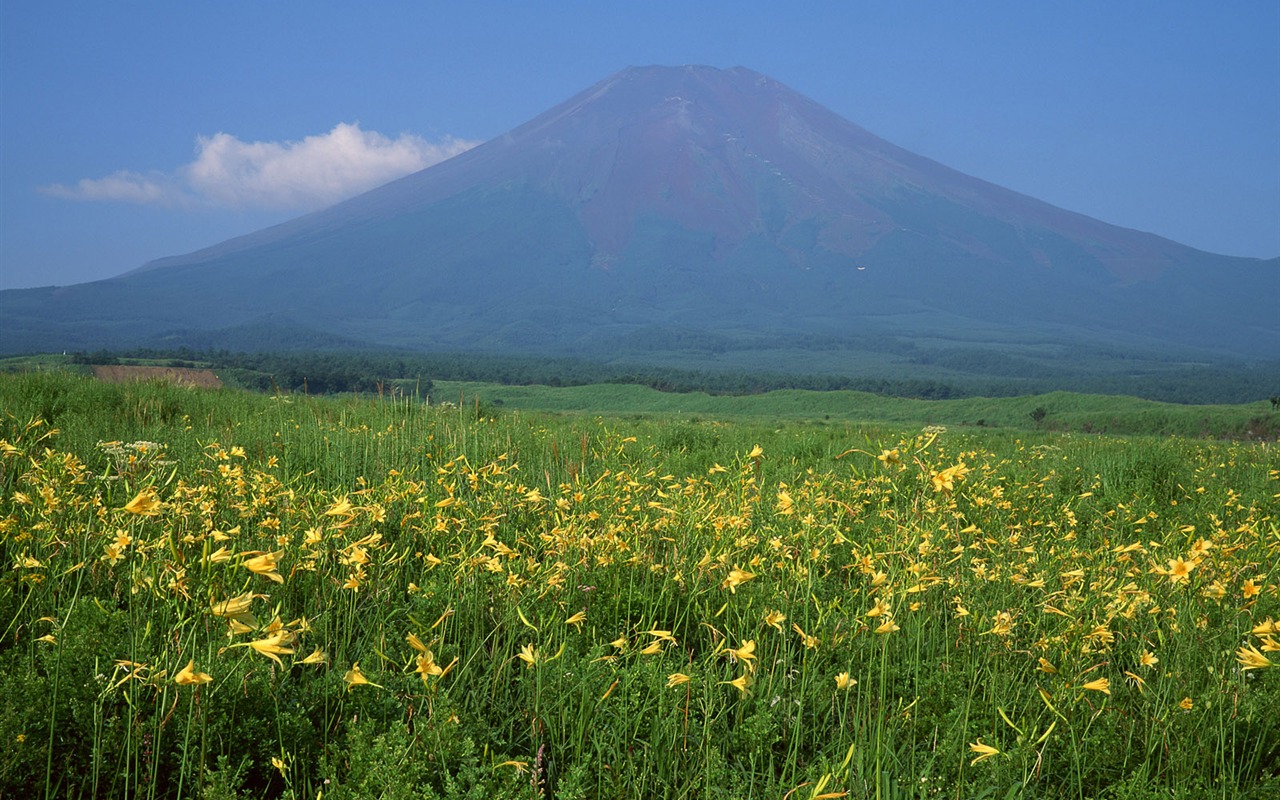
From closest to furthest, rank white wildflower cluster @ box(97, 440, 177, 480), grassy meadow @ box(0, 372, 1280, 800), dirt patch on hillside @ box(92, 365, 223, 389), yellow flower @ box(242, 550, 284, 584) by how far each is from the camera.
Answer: yellow flower @ box(242, 550, 284, 584) < grassy meadow @ box(0, 372, 1280, 800) < white wildflower cluster @ box(97, 440, 177, 480) < dirt patch on hillside @ box(92, 365, 223, 389)

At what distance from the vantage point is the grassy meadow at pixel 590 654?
207 centimetres

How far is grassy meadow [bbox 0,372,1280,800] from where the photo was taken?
207 centimetres

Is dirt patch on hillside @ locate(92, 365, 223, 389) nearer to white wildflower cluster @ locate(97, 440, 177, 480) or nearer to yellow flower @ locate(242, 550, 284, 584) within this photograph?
white wildflower cluster @ locate(97, 440, 177, 480)

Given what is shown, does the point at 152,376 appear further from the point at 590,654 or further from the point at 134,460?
the point at 590,654

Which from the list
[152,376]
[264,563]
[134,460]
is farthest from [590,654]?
[152,376]

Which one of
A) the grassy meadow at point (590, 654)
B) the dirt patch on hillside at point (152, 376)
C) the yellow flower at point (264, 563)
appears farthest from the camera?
the dirt patch on hillside at point (152, 376)

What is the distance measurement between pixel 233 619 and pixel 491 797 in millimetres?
784

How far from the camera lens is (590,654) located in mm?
2611

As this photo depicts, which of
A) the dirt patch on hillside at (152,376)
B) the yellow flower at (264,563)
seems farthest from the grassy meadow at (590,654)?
the dirt patch on hillside at (152,376)

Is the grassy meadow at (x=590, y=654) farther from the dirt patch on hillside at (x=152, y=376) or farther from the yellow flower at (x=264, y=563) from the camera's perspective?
the dirt patch on hillside at (x=152, y=376)

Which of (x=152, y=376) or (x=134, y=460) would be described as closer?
(x=134, y=460)

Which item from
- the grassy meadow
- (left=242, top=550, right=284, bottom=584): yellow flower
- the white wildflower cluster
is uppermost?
(left=242, top=550, right=284, bottom=584): yellow flower

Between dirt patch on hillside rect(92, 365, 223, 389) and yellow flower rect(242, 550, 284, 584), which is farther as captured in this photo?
dirt patch on hillside rect(92, 365, 223, 389)

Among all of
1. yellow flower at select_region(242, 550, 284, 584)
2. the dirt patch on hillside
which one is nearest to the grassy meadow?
yellow flower at select_region(242, 550, 284, 584)
